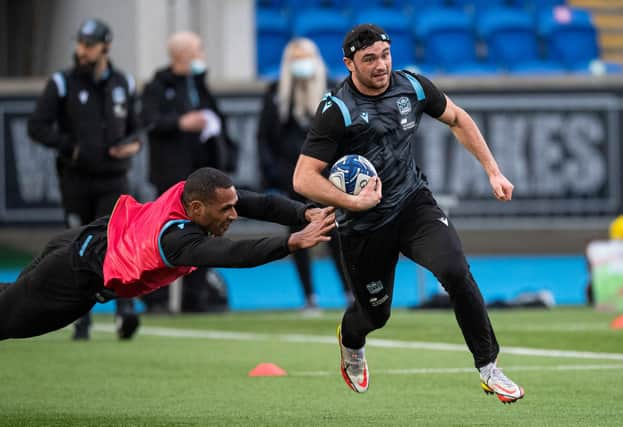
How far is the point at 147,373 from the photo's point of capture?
10234mm

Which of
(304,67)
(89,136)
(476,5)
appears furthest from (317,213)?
(476,5)

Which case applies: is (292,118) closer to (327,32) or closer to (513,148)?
(513,148)

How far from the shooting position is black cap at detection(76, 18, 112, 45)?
1230 cm

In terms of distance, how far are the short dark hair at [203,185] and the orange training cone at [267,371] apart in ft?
9.14

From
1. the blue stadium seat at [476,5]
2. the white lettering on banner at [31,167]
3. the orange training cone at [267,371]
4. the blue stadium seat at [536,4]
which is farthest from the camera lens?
the blue stadium seat at [536,4]

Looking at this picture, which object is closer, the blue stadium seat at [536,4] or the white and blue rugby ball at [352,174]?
the white and blue rugby ball at [352,174]

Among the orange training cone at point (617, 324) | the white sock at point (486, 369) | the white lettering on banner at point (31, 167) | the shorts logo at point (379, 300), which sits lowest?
the white lettering on banner at point (31, 167)

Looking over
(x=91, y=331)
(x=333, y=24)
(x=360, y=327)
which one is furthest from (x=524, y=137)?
(x=360, y=327)

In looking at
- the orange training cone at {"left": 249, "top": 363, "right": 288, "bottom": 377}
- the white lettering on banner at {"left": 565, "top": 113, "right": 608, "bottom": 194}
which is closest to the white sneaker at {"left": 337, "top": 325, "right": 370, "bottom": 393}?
the orange training cone at {"left": 249, "top": 363, "right": 288, "bottom": 377}

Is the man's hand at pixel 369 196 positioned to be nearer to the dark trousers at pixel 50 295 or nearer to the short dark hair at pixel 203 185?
the short dark hair at pixel 203 185

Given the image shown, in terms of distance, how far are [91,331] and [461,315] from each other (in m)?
6.60

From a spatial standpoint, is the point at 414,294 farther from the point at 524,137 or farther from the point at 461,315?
the point at 461,315

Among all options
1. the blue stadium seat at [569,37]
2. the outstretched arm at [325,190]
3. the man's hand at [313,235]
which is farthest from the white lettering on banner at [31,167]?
the man's hand at [313,235]

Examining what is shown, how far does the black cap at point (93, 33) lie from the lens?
484 inches
